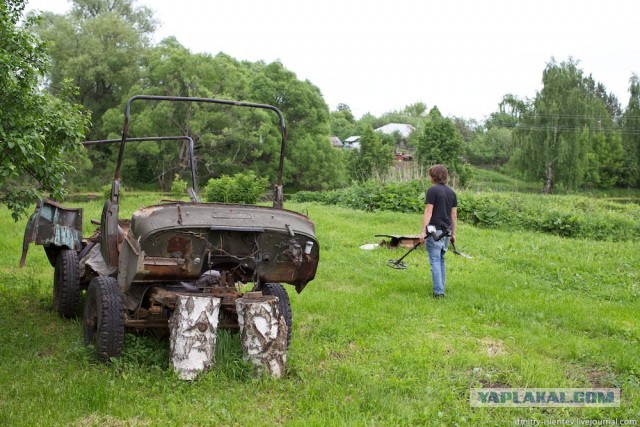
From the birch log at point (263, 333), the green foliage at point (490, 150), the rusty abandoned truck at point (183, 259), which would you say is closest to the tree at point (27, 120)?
the rusty abandoned truck at point (183, 259)

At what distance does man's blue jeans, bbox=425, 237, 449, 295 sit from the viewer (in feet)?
26.0

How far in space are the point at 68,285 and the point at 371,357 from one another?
3.36 metres

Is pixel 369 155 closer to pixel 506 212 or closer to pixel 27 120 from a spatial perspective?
pixel 506 212

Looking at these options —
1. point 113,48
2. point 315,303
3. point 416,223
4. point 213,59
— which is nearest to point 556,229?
point 416,223

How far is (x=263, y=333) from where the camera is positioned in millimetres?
4867

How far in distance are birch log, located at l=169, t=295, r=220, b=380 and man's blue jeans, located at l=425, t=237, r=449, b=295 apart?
377cm

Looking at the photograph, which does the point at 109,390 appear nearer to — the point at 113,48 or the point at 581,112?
the point at 113,48

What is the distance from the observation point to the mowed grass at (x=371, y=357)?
14.3ft

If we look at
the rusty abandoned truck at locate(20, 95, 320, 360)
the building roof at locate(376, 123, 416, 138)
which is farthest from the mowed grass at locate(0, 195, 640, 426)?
the building roof at locate(376, 123, 416, 138)

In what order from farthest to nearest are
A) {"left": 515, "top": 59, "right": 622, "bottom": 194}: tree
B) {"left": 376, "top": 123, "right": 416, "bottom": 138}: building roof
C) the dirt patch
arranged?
{"left": 376, "top": 123, "right": 416, "bottom": 138}: building roof
{"left": 515, "top": 59, "right": 622, "bottom": 194}: tree
the dirt patch

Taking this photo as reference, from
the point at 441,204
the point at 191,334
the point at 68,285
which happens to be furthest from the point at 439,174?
the point at 68,285

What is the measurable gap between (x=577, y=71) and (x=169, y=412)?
176ft

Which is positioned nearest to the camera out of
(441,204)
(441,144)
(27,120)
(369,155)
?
(27,120)

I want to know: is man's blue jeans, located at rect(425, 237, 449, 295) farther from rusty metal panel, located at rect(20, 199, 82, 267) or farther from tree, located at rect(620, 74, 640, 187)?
tree, located at rect(620, 74, 640, 187)
